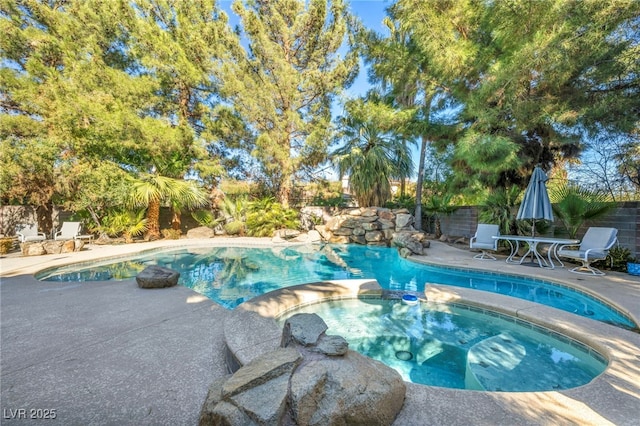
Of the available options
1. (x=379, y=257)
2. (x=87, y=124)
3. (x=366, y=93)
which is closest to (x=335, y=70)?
(x=366, y=93)

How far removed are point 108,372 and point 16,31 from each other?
14.4 meters

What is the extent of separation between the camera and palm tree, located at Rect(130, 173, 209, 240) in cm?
1005

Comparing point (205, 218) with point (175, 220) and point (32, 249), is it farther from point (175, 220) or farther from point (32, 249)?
point (32, 249)

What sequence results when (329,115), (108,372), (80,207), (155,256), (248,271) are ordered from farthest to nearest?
1. (329,115)
2. (80,207)
3. (155,256)
4. (248,271)
5. (108,372)

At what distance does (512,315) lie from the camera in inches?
135

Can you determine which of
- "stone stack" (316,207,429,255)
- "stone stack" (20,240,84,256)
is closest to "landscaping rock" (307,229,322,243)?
"stone stack" (316,207,429,255)

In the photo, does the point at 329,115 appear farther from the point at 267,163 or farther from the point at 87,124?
the point at 87,124

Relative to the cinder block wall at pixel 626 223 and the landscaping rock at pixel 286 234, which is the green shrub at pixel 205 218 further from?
the cinder block wall at pixel 626 223

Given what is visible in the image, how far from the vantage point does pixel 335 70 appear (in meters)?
12.3

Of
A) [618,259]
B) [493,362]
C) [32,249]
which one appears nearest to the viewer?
[493,362]

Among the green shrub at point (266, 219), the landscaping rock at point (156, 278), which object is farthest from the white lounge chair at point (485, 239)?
the green shrub at point (266, 219)

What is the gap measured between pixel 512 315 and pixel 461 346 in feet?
3.30

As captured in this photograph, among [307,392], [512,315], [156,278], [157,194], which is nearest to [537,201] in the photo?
[512,315]

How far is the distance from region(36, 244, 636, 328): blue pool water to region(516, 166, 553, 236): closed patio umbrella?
1.75m
